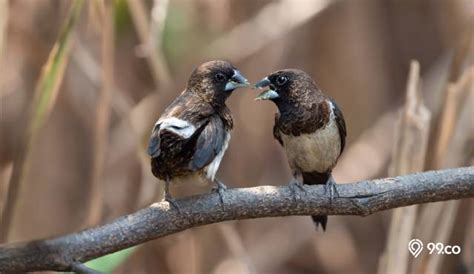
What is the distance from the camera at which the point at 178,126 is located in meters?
1.94

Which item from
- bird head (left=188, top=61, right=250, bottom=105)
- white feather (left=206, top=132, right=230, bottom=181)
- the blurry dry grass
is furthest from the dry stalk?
the blurry dry grass

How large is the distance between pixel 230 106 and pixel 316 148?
1.22 meters

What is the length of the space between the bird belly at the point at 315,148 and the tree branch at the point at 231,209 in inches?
20.9

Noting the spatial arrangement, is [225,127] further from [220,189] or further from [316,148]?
[316,148]

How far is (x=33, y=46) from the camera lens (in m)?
3.52

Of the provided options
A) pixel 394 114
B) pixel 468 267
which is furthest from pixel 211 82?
pixel 394 114


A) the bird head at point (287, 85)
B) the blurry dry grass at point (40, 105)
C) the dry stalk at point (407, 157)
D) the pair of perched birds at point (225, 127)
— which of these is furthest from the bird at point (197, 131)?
the dry stalk at point (407, 157)

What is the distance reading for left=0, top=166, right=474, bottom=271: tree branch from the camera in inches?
70.8

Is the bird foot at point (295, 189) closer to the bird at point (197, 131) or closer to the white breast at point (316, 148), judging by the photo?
the bird at point (197, 131)

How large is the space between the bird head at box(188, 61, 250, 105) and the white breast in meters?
0.34

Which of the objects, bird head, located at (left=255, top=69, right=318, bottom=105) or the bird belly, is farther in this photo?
the bird belly

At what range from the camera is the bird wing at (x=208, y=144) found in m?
1.97

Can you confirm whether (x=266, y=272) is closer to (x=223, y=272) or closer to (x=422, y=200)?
(x=223, y=272)
